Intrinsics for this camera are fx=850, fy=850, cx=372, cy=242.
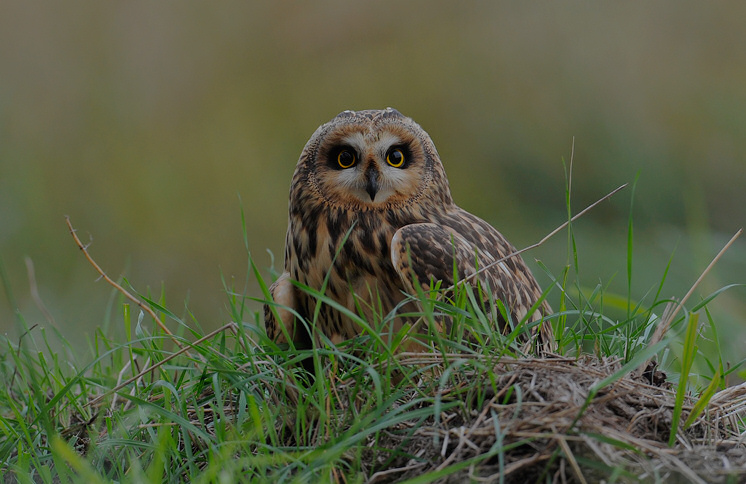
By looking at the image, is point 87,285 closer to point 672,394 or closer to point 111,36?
point 111,36

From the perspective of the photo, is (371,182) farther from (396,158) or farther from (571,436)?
(571,436)

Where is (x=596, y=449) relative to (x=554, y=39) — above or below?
below

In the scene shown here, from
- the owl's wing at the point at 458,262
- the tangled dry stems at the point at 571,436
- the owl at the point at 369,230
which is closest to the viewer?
the tangled dry stems at the point at 571,436

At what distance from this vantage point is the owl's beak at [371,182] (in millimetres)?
3201

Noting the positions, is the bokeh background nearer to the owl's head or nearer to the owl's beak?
the owl's head

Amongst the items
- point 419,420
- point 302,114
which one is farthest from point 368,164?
point 302,114

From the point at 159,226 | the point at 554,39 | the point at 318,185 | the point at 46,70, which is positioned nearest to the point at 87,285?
the point at 159,226

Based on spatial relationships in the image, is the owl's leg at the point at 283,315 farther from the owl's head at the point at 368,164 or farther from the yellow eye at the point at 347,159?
the yellow eye at the point at 347,159

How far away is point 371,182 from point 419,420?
1.20 meters

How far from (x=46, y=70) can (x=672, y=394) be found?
868 cm


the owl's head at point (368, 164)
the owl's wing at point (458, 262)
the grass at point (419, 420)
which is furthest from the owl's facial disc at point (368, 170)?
the grass at point (419, 420)

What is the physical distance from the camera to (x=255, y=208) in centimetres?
823

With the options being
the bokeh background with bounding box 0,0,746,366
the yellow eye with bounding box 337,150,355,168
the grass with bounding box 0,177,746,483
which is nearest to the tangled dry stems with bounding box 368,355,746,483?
the grass with bounding box 0,177,746,483

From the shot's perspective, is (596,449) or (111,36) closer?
(596,449)
